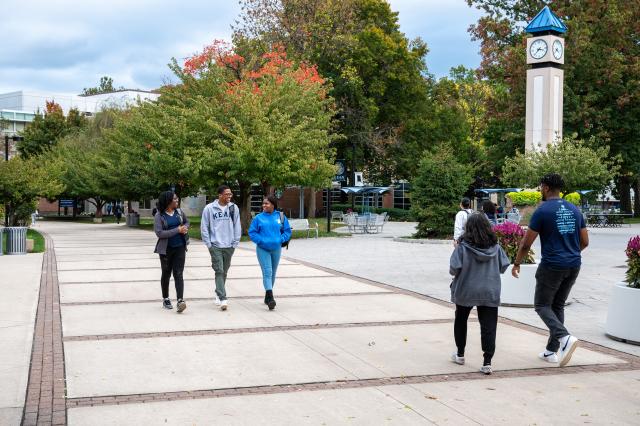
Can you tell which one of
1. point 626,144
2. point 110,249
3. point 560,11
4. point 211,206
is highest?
point 560,11

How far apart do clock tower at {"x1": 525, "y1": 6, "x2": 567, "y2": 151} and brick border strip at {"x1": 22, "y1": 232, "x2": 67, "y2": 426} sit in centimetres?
2780

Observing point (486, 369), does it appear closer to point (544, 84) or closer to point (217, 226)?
point (217, 226)

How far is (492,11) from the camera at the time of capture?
44031 mm

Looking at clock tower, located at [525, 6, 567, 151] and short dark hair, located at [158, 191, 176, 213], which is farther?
clock tower, located at [525, 6, 567, 151]

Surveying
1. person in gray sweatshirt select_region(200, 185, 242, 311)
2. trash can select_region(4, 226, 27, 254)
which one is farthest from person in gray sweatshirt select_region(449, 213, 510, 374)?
trash can select_region(4, 226, 27, 254)

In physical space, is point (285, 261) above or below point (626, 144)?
Result: below

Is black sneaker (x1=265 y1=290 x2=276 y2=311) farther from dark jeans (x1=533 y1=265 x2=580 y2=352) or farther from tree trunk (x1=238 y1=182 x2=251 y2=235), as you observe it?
tree trunk (x1=238 y1=182 x2=251 y2=235)

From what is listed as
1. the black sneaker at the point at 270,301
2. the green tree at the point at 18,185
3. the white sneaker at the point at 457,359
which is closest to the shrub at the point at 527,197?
the green tree at the point at 18,185

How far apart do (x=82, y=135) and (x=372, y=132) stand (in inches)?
820

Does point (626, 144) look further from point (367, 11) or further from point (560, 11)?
point (367, 11)

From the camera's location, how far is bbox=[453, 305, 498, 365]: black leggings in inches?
265

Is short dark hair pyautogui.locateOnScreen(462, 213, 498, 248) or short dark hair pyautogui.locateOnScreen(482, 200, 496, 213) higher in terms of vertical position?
short dark hair pyautogui.locateOnScreen(482, 200, 496, 213)

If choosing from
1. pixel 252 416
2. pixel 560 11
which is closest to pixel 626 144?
pixel 560 11

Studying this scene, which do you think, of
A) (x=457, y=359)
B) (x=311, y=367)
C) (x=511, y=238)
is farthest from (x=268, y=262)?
(x=457, y=359)
